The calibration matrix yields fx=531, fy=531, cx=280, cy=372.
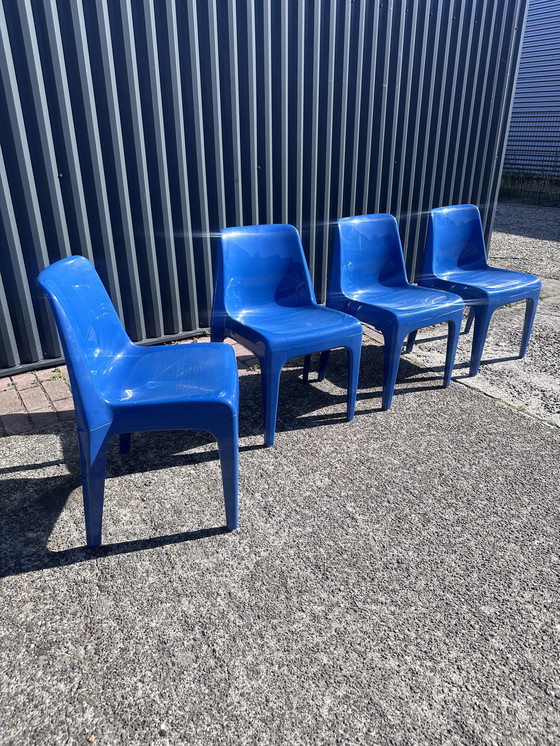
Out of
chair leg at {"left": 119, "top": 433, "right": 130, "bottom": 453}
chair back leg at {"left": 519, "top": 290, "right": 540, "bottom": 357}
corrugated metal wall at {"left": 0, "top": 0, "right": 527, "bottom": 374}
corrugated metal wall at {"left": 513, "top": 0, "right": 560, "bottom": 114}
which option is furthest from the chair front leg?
corrugated metal wall at {"left": 513, "top": 0, "right": 560, "bottom": 114}

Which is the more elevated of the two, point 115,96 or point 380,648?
point 115,96

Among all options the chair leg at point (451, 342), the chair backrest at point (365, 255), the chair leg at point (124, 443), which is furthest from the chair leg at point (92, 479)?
the chair leg at point (451, 342)

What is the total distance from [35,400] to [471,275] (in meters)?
3.05

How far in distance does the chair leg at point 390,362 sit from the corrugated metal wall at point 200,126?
165 centimetres

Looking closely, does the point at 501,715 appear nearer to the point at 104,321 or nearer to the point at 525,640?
the point at 525,640

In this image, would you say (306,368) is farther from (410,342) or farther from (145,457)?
(145,457)

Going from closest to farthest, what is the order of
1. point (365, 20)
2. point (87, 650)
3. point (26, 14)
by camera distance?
point (87, 650), point (26, 14), point (365, 20)

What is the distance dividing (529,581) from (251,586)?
987 mm

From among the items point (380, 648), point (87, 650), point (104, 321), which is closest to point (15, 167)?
point (104, 321)

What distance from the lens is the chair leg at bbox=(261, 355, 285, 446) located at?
8.38 feet

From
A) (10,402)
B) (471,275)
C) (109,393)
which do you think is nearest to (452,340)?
(471,275)

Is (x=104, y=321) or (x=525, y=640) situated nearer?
(x=525, y=640)

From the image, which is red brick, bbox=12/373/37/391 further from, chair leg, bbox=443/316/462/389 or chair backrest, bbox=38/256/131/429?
chair leg, bbox=443/316/462/389

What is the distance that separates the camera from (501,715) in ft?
4.77
